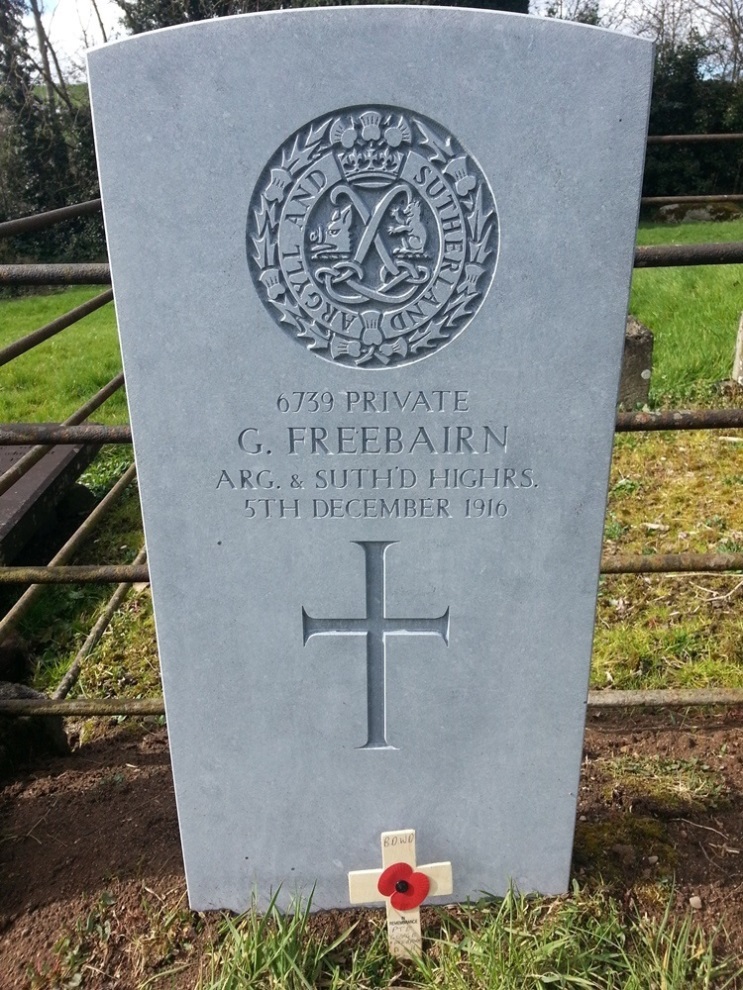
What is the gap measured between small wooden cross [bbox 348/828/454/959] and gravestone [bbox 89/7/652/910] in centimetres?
6

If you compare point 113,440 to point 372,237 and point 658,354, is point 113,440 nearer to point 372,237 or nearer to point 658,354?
point 372,237

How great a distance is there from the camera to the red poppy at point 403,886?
74.2 inches

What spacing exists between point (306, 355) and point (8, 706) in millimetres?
1391

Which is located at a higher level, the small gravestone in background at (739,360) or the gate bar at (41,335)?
the gate bar at (41,335)

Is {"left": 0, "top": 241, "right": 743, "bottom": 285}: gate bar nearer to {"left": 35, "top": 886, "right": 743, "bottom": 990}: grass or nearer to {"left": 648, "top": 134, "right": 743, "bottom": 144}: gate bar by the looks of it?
Answer: {"left": 35, "top": 886, "right": 743, "bottom": 990}: grass

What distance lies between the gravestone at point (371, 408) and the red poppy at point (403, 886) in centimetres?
9

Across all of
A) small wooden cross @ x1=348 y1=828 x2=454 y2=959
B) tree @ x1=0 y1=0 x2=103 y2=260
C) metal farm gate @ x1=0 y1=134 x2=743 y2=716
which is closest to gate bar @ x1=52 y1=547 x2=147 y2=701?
metal farm gate @ x1=0 y1=134 x2=743 y2=716

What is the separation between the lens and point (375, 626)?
1.80 meters

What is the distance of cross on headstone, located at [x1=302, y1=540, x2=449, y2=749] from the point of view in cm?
173

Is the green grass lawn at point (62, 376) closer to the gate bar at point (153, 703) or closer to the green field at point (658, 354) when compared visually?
the green field at point (658, 354)

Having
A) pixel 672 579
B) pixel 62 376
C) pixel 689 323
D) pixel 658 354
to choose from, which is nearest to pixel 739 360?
pixel 658 354

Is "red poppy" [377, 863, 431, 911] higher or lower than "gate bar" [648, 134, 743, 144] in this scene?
lower

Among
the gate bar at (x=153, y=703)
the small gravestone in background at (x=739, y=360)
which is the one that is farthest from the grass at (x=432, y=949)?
the small gravestone in background at (x=739, y=360)

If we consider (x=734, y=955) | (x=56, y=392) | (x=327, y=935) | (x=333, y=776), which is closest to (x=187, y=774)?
(x=333, y=776)
